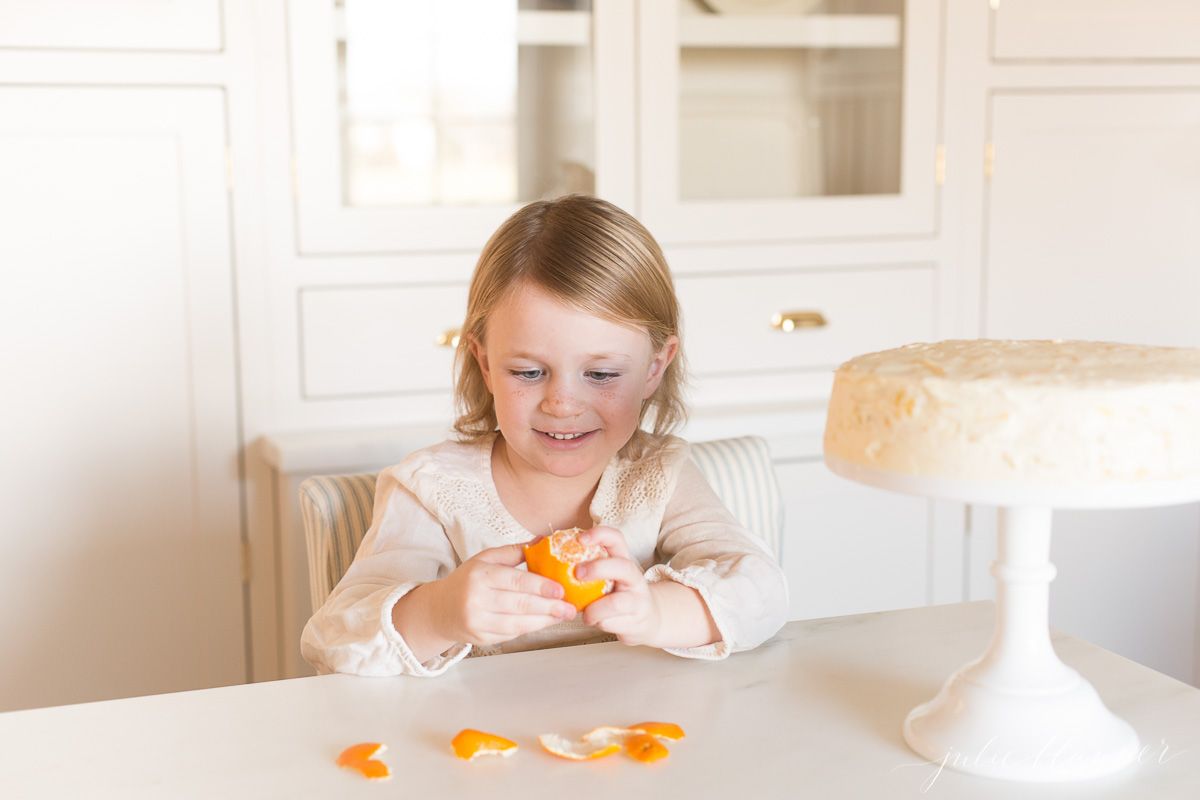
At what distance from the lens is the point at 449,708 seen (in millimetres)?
949

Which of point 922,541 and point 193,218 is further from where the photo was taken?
point 922,541

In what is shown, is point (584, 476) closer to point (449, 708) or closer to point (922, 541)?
point (449, 708)

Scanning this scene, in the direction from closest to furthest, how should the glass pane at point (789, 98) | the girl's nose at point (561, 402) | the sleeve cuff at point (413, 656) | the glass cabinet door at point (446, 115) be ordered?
1. the sleeve cuff at point (413, 656)
2. the girl's nose at point (561, 402)
3. the glass cabinet door at point (446, 115)
4. the glass pane at point (789, 98)

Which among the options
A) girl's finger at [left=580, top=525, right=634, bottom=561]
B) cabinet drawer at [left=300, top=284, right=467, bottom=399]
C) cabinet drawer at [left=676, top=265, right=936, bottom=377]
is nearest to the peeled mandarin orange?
girl's finger at [left=580, top=525, right=634, bottom=561]

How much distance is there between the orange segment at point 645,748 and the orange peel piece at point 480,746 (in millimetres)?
79

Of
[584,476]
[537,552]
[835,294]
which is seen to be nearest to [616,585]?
[537,552]

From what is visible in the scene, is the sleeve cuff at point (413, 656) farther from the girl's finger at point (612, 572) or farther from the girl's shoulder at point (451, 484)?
the girl's shoulder at point (451, 484)

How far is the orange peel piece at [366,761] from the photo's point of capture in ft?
2.71

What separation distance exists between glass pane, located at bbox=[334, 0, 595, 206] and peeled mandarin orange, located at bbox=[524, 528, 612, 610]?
117 centimetres

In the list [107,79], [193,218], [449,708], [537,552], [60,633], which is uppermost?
[107,79]

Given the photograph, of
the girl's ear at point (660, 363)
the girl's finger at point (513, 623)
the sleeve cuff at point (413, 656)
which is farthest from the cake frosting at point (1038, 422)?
the girl's ear at point (660, 363)

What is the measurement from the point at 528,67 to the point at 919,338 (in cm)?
86

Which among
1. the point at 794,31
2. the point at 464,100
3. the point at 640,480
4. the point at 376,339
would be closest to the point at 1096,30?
the point at 794,31

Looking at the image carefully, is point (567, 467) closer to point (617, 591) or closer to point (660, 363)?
point (660, 363)
